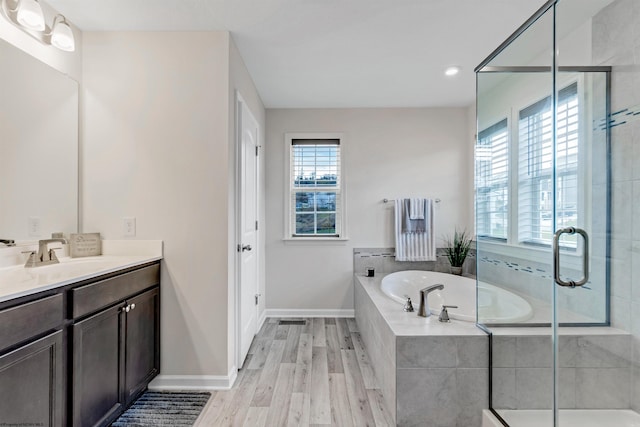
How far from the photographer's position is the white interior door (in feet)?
8.19

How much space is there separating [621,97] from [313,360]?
2.48m

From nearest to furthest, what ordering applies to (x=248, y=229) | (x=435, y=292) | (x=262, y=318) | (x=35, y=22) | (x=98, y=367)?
(x=98, y=367)
(x=35, y=22)
(x=248, y=229)
(x=435, y=292)
(x=262, y=318)

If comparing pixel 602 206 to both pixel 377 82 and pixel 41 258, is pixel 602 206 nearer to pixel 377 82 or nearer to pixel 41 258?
pixel 377 82

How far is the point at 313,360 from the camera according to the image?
8.59ft

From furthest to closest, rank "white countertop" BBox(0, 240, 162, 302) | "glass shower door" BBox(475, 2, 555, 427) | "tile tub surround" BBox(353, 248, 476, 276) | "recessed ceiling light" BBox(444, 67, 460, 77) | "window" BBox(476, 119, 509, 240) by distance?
"tile tub surround" BBox(353, 248, 476, 276), "recessed ceiling light" BBox(444, 67, 460, 77), "window" BBox(476, 119, 509, 240), "glass shower door" BBox(475, 2, 555, 427), "white countertop" BBox(0, 240, 162, 302)

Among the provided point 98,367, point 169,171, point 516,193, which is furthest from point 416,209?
point 98,367

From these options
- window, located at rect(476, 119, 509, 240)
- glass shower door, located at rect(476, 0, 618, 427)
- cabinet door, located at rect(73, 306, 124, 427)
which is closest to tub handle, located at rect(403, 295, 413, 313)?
glass shower door, located at rect(476, 0, 618, 427)

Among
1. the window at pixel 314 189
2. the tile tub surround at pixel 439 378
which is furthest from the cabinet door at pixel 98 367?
the window at pixel 314 189

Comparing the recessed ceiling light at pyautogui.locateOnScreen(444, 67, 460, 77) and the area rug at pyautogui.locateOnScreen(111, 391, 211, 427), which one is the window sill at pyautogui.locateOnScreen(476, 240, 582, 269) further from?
the area rug at pyautogui.locateOnScreen(111, 391, 211, 427)

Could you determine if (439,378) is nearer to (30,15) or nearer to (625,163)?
(625,163)

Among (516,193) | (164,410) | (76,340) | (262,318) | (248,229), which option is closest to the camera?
(76,340)

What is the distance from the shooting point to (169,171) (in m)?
2.18

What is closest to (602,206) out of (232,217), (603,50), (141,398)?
(603,50)

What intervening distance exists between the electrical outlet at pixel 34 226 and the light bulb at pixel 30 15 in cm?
101
